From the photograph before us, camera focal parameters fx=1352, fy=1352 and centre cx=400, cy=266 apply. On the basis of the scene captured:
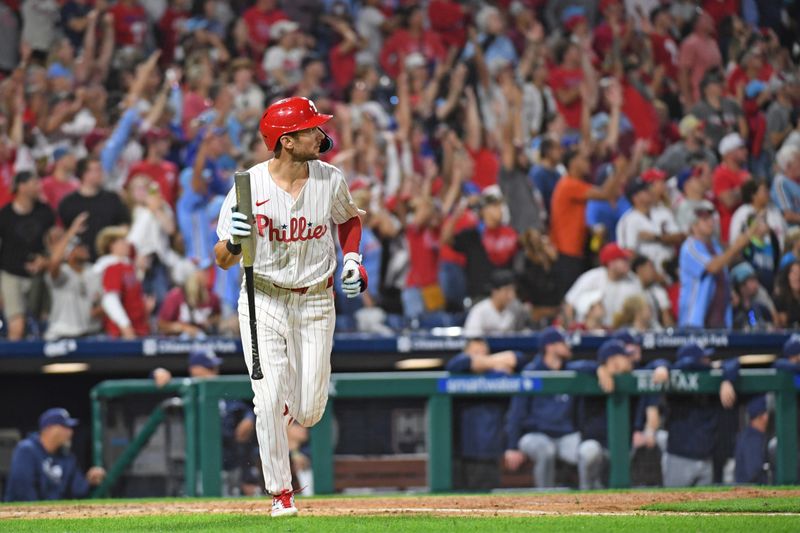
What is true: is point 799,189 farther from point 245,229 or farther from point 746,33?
point 245,229

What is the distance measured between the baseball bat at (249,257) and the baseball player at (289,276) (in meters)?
0.04

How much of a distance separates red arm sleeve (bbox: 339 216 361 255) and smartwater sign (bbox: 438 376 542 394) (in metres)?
2.94

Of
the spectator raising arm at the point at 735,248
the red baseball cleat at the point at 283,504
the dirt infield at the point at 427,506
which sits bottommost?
the dirt infield at the point at 427,506

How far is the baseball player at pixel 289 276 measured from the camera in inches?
211

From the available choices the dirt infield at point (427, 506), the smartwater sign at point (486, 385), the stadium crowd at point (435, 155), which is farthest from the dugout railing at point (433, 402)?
the stadium crowd at point (435, 155)

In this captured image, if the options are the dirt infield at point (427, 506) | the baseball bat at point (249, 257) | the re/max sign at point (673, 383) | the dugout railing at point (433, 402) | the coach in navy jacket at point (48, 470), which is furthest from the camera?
the re/max sign at point (673, 383)

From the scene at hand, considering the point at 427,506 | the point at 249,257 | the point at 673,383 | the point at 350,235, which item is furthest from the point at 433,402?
the point at 249,257

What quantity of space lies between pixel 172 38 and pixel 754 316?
569 centimetres

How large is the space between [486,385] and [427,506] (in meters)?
2.50

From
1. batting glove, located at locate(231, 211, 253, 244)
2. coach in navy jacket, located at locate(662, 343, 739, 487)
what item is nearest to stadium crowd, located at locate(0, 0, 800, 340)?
coach in navy jacket, located at locate(662, 343, 739, 487)

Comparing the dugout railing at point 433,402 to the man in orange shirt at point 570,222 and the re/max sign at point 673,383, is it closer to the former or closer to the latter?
the re/max sign at point 673,383

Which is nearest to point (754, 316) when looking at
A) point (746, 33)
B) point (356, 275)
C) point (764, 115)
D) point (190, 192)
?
point (764, 115)

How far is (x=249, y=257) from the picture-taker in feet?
17.2

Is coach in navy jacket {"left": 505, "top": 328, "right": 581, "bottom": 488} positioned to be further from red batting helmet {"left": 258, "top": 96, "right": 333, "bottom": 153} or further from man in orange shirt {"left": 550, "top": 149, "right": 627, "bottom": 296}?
red batting helmet {"left": 258, "top": 96, "right": 333, "bottom": 153}
